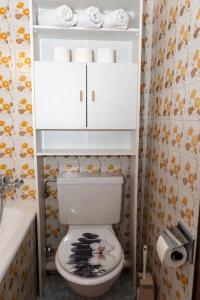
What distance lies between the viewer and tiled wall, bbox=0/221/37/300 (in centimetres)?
105

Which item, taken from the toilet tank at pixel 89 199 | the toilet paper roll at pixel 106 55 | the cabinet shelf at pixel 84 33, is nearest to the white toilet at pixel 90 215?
the toilet tank at pixel 89 199

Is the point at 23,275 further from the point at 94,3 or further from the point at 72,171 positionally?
the point at 94,3

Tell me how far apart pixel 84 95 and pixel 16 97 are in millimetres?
550

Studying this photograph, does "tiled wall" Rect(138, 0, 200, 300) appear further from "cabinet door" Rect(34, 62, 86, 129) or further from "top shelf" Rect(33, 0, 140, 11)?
"cabinet door" Rect(34, 62, 86, 129)

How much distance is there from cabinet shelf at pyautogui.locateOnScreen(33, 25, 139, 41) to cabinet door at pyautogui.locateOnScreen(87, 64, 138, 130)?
0.22 meters

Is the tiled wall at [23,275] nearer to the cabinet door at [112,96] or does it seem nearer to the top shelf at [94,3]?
the cabinet door at [112,96]

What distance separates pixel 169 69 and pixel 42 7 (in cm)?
97

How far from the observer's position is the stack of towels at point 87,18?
139 centimetres

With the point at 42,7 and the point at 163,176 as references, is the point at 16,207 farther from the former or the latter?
the point at 42,7

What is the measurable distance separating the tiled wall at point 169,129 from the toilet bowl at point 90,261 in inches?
12.2

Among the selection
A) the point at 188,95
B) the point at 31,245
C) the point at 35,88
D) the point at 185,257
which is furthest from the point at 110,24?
the point at 31,245

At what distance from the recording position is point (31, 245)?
58.9 inches

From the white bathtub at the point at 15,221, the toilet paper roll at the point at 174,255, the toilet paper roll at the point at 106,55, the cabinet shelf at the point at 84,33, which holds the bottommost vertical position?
the white bathtub at the point at 15,221

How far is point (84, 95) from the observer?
4.83 feet
